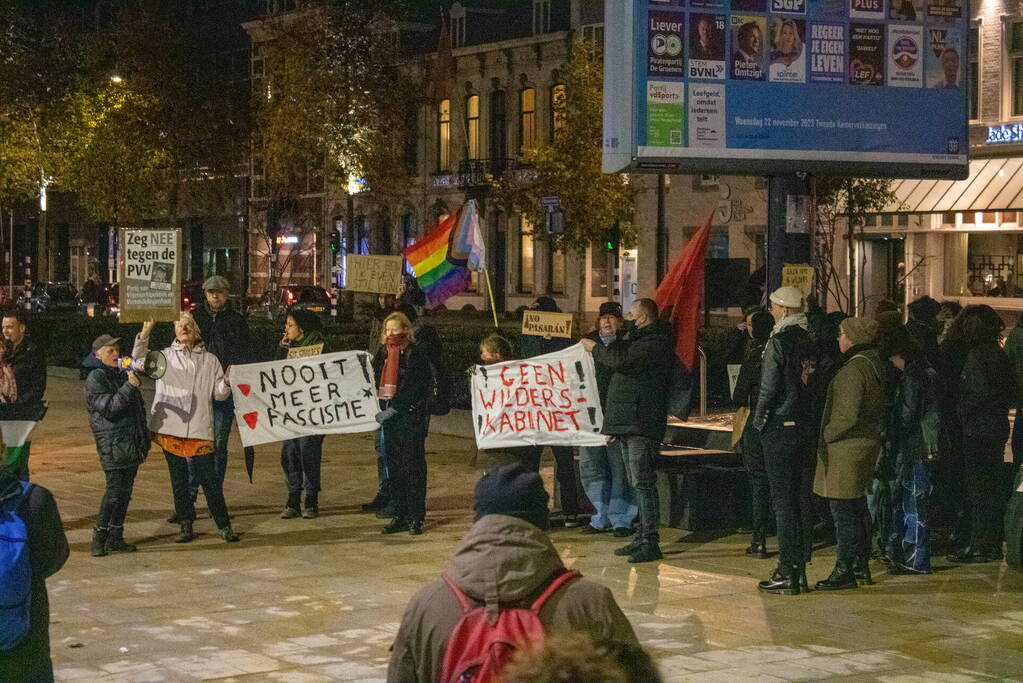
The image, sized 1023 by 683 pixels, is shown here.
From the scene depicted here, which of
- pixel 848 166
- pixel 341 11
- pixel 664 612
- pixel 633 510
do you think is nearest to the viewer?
pixel 664 612

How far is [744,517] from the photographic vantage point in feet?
40.2

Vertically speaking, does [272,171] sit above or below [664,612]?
above

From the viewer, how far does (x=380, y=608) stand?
9.33 metres

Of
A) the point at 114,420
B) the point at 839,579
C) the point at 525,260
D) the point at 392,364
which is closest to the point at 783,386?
the point at 839,579

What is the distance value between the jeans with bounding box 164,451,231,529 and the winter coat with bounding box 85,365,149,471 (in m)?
0.45

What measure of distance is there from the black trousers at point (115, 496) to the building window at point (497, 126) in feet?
147

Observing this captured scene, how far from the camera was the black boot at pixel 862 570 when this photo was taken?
33.4ft

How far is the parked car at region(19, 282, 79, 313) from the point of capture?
6241 centimetres

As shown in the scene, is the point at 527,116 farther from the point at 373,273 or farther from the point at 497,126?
the point at 373,273

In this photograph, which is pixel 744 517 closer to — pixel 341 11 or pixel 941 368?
pixel 941 368

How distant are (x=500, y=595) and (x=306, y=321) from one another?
9.48 meters

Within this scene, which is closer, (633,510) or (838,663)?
(838,663)

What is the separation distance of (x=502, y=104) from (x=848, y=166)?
42375 mm

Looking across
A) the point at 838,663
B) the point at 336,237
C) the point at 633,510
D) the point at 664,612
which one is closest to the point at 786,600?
the point at 664,612
